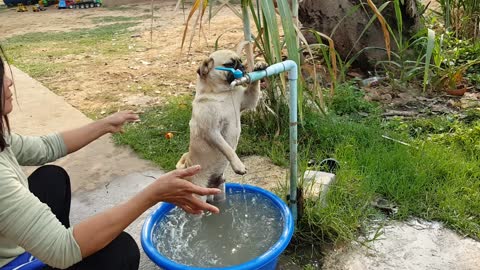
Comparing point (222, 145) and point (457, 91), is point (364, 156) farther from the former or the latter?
point (457, 91)

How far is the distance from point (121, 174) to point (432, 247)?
198 cm

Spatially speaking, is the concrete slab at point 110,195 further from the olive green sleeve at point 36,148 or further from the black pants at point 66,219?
the olive green sleeve at point 36,148

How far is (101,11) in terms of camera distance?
10586 millimetres

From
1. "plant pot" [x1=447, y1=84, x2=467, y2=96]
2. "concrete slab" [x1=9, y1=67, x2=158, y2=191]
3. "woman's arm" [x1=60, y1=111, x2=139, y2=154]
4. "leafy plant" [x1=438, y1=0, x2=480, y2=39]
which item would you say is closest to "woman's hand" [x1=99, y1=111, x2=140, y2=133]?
"woman's arm" [x1=60, y1=111, x2=139, y2=154]

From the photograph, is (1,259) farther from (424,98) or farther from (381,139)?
(424,98)

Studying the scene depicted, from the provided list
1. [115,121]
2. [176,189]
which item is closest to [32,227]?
[176,189]

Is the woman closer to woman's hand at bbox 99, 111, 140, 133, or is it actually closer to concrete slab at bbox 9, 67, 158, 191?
woman's hand at bbox 99, 111, 140, 133

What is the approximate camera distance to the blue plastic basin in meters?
1.62

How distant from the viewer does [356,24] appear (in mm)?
4605

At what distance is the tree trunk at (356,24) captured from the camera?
453cm

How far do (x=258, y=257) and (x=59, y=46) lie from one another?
6.46 m

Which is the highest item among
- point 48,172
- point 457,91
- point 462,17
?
point 462,17

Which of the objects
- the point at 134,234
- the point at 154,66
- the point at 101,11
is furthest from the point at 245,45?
the point at 101,11

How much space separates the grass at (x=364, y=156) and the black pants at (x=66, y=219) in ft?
2.89
